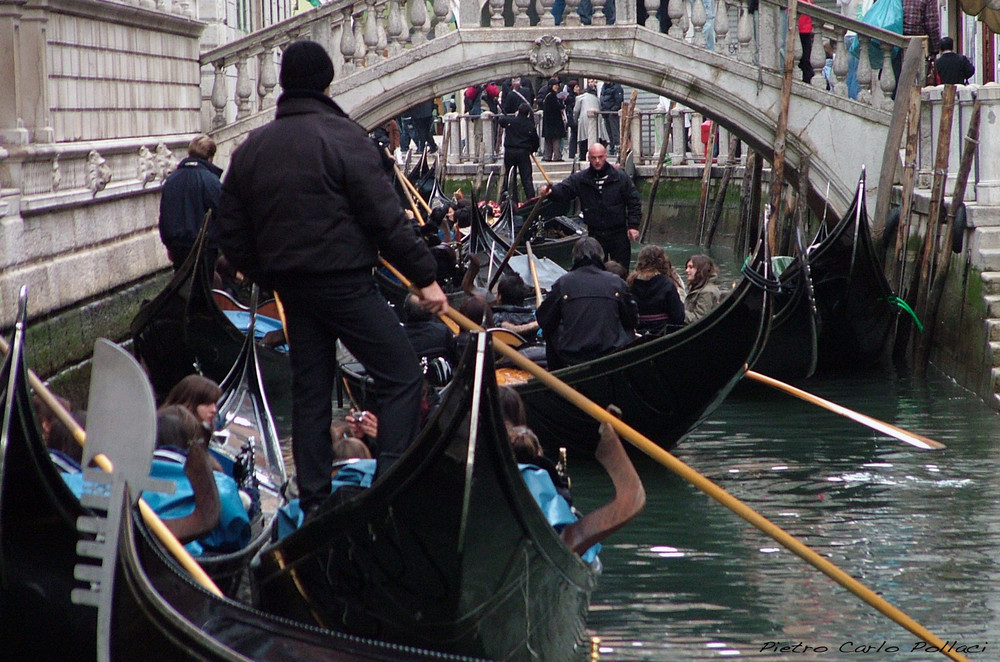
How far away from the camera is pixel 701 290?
5.49 metres

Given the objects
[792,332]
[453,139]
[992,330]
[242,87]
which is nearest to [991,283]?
[992,330]

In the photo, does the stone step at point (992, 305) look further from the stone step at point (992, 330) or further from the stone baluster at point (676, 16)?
the stone baluster at point (676, 16)

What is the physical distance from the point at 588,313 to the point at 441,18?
3.38m

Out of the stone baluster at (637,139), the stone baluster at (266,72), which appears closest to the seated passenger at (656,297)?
the stone baluster at (266,72)

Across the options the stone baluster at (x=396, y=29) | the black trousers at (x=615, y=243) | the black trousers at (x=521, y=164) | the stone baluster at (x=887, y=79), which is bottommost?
the black trousers at (x=615, y=243)

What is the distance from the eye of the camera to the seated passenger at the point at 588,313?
14.4 ft

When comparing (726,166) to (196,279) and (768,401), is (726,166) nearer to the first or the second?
(768,401)

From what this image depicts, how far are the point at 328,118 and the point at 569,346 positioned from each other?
1966 mm

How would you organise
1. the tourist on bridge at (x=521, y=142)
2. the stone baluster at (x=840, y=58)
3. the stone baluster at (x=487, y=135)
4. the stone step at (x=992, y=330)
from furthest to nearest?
the stone baluster at (x=487, y=135), the tourist on bridge at (x=521, y=142), the stone baluster at (x=840, y=58), the stone step at (x=992, y=330)

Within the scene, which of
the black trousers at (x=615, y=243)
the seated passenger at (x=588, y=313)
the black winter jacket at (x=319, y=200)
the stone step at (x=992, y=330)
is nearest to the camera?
the black winter jacket at (x=319, y=200)

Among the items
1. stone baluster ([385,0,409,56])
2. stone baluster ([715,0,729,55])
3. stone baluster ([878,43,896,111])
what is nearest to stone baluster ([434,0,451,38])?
stone baluster ([385,0,409,56])

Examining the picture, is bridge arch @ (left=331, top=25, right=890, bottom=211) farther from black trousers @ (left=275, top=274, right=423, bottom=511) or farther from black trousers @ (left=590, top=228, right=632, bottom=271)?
black trousers @ (left=275, top=274, right=423, bottom=511)

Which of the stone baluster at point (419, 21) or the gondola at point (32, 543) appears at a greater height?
the stone baluster at point (419, 21)

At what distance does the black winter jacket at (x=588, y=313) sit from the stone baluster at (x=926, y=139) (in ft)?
7.78
